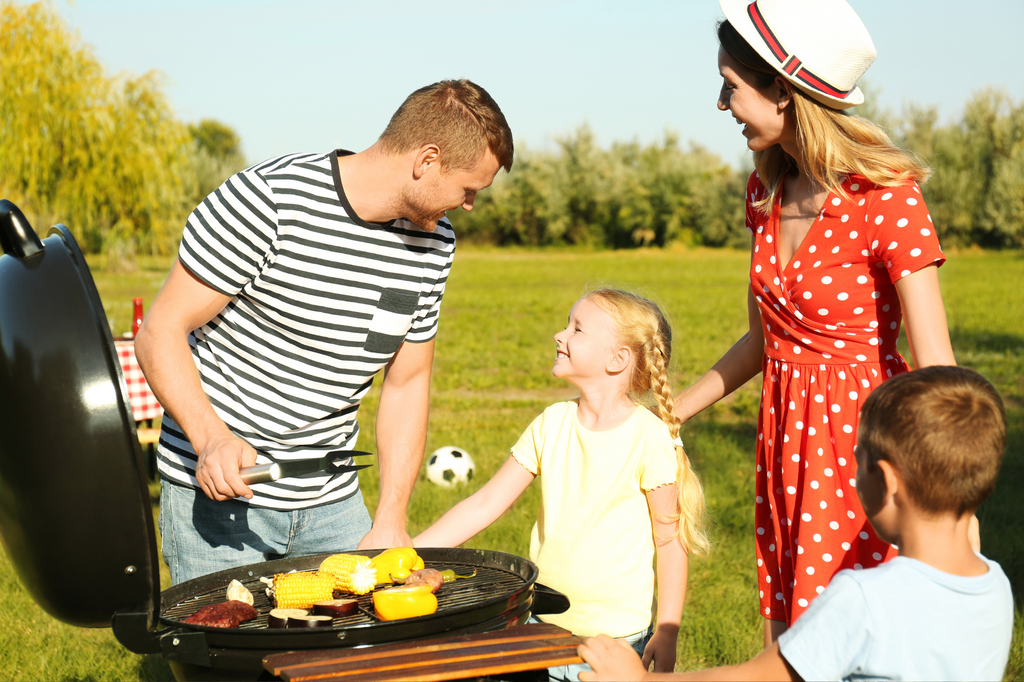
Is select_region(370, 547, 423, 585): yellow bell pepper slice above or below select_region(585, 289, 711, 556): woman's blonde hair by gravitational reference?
below

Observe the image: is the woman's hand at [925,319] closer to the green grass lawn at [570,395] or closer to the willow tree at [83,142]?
the green grass lawn at [570,395]

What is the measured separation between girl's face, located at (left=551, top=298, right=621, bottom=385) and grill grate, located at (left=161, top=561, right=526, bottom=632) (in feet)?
1.92

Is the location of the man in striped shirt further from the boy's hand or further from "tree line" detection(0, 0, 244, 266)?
"tree line" detection(0, 0, 244, 266)

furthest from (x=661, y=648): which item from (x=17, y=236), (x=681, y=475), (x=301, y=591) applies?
(x=17, y=236)

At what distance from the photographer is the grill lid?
1.38 meters

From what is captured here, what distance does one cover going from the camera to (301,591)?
1.80 m

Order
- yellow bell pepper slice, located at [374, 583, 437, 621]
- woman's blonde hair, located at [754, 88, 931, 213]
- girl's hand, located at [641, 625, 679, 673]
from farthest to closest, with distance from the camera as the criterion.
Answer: girl's hand, located at [641, 625, 679, 673]
woman's blonde hair, located at [754, 88, 931, 213]
yellow bell pepper slice, located at [374, 583, 437, 621]

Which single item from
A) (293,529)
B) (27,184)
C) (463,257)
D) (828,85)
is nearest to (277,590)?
(293,529)

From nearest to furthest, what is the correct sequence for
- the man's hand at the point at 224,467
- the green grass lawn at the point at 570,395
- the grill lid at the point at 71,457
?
the grill lid at the point at 71,457, the man's hand at the point at 224,467, the green grass lawn at the point at 570,395

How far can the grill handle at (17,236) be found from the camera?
1517 mm

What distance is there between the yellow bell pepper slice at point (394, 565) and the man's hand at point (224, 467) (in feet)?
1.01

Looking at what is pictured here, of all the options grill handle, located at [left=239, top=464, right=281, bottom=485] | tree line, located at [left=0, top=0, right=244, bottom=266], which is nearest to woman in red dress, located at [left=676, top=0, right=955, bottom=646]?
grill handle, located at [left=239, top=464, right=281, bottom=485]

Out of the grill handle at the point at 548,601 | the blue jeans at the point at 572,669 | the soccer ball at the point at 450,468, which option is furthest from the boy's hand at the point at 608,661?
the soccer ball at the point at 450,468

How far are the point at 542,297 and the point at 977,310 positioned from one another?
→ 8.44 m
